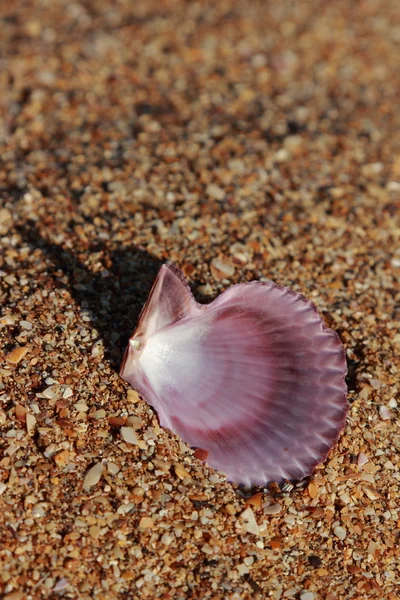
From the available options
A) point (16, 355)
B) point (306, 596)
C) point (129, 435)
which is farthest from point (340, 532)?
point (16, 355)

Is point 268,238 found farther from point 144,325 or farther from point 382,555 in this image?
point 382,555

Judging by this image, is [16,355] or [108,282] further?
[108,282]

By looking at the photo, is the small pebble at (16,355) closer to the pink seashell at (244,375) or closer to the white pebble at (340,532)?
the pink seashell at (244,375)

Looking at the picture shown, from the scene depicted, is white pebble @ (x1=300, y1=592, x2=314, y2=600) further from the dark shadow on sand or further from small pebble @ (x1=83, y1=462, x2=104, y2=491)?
the dark shadow on sand

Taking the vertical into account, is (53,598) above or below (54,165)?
below

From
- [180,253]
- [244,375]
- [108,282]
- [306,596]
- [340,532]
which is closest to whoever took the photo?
[306,596]

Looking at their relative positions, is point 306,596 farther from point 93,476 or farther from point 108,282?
point 108,282

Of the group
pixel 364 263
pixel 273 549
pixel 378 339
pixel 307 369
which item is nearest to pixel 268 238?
pixel 364 263

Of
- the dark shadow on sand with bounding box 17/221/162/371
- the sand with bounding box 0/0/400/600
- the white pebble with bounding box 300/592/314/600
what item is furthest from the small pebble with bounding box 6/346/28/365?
the white pebble with bounding box 300/592/314/600
